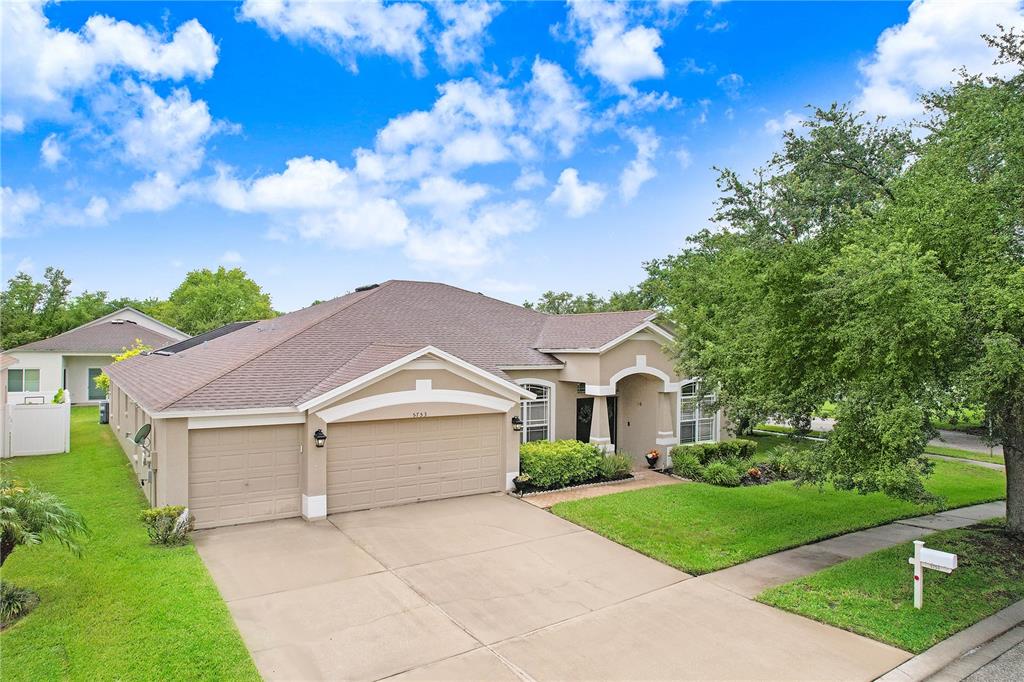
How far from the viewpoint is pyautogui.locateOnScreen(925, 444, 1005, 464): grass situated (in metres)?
21.6

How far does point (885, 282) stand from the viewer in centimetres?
718

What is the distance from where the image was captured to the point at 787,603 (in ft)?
25.5

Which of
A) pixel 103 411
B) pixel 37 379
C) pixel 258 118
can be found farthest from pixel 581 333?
pixel 37 379

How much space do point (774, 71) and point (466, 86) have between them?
916 centimetres

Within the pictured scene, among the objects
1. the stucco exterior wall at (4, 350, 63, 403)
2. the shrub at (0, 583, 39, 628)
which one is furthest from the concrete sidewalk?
the stucco exterior wall at (4, 350, 63, 403)

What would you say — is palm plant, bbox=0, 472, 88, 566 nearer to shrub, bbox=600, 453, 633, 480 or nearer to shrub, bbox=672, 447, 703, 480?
shrub, bbox=600, 453, 633, 480

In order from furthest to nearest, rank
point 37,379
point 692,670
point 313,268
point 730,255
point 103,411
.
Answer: point 313,268, point 37,379, point 103,411, point 730,255, point 692,670

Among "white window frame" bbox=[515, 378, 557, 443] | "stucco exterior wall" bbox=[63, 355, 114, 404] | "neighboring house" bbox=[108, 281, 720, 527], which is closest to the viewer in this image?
"neighboring house" bbox=[108, 281, 720, 527]

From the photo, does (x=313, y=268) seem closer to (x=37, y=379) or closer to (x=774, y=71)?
(x=37, y=379)

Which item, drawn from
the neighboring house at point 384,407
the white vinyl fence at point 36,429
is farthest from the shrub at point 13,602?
the white vinyl fence at point 36,429

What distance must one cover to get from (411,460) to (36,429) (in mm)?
13310

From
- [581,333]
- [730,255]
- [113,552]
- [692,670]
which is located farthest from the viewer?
[581,333]

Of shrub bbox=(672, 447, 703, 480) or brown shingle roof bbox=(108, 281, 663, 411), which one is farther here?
shrub bbox=(672, 447, 703, 480)

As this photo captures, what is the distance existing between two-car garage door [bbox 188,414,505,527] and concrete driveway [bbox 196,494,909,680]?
72 centimetres
